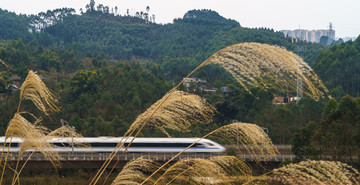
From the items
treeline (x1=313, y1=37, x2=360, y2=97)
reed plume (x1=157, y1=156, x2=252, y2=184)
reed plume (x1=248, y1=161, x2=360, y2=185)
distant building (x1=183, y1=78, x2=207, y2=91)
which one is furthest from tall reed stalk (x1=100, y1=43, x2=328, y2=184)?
treeline (x1=313, y1=37, x2=360, y2=97)

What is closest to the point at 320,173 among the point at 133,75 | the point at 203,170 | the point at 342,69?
the point at 203,170

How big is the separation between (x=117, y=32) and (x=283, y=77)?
374ft

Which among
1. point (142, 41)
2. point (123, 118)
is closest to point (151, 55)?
point (142, 41)

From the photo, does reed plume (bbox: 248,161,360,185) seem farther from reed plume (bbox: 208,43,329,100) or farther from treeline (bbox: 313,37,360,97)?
treeline (bbox: 313,37,360,97)

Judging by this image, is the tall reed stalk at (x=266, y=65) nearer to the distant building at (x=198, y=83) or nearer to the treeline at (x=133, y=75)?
the treeline at (x=133, y=75)

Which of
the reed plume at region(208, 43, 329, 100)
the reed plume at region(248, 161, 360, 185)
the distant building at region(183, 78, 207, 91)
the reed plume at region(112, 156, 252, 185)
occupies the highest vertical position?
the reed plume at region(208, 43, 329, 100)

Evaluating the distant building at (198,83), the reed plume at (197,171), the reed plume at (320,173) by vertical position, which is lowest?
the distant building at (198,83)

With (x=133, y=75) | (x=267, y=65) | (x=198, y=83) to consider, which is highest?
(x=267, y=65)

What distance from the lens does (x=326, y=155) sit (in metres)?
22.0

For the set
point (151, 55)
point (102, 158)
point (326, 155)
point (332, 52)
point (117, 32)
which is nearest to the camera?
point (326, 155)

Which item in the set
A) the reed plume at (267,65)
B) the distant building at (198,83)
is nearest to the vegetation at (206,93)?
the reed plume at (267,65)

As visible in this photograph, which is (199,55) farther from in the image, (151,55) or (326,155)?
(326,155)

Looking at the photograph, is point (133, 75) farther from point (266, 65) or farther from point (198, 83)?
point (266, 65)

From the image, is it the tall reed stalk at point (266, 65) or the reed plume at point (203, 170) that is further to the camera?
the reed plume at point (203, 170)
